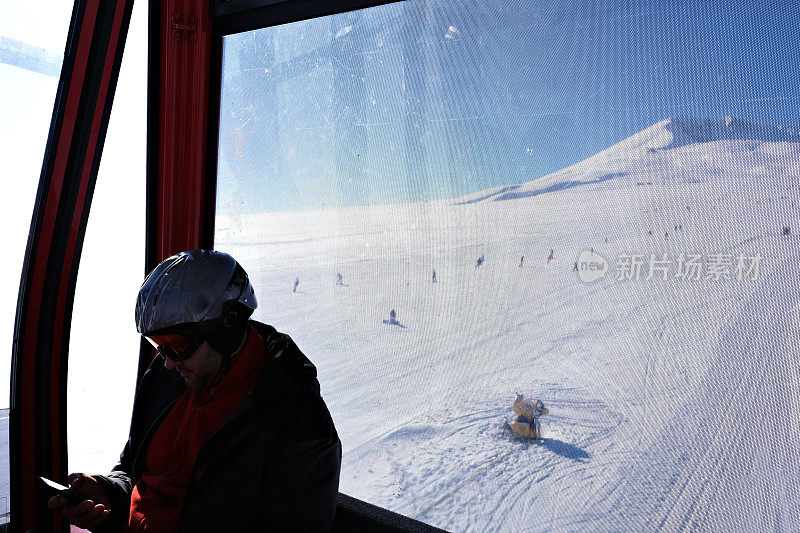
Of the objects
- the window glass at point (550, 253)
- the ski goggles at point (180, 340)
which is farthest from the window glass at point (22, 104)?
the ski goggles at point (180, 340)

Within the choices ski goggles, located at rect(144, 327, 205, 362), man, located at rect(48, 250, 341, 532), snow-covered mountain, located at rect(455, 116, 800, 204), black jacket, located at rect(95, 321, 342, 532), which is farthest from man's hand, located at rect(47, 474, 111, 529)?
snow-covered mountain, located at rect(455, 116, 800, 204)

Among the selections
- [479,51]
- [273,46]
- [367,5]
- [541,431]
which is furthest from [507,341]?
[273,46]

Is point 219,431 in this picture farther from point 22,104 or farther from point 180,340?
point 22,104

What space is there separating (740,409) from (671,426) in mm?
148

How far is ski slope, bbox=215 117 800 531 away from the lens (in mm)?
1315

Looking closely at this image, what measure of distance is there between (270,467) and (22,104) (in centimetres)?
164

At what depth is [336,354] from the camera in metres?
2.10

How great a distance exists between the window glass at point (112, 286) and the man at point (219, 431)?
3.17ft

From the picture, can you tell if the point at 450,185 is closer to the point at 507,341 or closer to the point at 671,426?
the point at 507,341

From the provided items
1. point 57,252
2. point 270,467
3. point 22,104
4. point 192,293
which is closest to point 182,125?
point 22,104

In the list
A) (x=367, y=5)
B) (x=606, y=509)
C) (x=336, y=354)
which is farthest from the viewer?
(x=336, y=354)

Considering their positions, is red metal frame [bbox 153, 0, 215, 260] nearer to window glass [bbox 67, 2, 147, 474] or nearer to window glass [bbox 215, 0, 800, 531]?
window glass [bbox 67, 2, 147, 474]

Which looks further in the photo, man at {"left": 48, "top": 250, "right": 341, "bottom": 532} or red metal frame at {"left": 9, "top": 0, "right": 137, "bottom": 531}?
red metal frame at {"left": 9, "top": 0, "right": 137, "bottom": 531}

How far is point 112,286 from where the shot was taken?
252 cm
